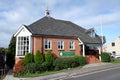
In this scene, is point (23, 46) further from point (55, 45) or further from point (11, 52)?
point (11, 52)

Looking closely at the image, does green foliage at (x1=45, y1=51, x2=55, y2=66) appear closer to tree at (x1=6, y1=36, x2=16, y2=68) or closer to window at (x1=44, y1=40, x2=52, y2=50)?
window at (x1=44, y1=40, x2=52, y2=50)

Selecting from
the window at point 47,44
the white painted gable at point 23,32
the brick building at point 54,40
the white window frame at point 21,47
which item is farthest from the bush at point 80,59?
the white painted gable at point 23,32

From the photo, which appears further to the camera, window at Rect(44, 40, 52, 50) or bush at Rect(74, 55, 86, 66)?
window at Rect(44, 40, 52, 50)

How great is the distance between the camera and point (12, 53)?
4069 centimetres

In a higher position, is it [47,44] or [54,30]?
[54,30]

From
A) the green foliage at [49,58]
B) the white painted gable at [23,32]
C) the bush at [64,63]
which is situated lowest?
the bush at [64,63]

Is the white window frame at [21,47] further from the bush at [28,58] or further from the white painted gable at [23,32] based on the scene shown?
the bush at [28,58]

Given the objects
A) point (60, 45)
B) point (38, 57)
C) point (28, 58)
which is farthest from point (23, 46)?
point (60, 45)

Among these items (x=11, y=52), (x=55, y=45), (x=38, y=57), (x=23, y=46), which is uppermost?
(x=55, y=45)

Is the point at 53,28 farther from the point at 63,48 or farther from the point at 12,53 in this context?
the point at 12,53

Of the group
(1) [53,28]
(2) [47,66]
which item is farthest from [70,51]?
(2) [47,66]

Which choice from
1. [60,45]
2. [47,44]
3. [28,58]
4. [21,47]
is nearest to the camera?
[28,58]

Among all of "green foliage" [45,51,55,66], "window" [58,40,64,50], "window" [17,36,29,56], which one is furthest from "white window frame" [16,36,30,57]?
"window" [58,40,64,50]

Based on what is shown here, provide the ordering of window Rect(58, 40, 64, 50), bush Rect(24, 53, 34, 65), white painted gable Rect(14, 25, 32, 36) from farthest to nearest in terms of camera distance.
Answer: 1. window Rect(58, 40, 64, 50)
2. white painted gable Rect(14, 25, 32, 36)
3. bush Rect(24, 53, 34, 65)
